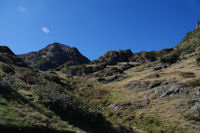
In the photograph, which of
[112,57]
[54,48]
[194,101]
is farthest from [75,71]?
[54,48]

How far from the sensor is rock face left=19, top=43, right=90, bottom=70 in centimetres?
10424

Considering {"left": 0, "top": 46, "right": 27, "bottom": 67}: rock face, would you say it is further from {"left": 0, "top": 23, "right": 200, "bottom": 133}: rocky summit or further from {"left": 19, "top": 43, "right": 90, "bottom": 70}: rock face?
{"left": 19, "top": 43, "right": 90, "bottom": 70}: rock face

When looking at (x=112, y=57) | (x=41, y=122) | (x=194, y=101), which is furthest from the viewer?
(x=112, y=57)

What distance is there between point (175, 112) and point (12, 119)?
1874cm

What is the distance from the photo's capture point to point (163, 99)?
19.5 meters

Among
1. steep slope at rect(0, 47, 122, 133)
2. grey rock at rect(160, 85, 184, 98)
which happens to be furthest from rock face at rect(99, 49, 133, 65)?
steep slope at rect(0, 47, 122, 133)

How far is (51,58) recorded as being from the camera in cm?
12412

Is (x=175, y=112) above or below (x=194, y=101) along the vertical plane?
below

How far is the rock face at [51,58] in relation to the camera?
104238 mm

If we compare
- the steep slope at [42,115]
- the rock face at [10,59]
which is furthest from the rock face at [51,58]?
the steep slope at [42,115]

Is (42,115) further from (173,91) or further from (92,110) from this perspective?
(173,91)

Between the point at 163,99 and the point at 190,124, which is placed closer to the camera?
the point at 190,124

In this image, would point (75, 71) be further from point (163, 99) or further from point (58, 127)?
point (58, 127)

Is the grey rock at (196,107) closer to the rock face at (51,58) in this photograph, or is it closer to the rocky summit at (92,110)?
the rocky summit at (92,110)
